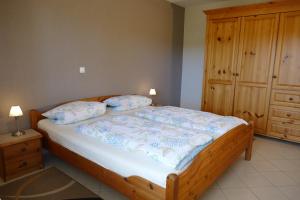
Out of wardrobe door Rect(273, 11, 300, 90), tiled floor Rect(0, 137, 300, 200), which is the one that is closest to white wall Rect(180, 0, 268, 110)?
wardrobe door Rect(273, 11, 300, 90)

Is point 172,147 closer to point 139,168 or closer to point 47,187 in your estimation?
point 139,168

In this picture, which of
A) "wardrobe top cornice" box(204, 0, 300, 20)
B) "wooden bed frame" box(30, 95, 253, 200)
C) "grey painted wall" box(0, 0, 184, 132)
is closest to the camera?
"wooden bed frame" box(30, 95, 253, 200)

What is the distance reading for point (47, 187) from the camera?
2.16 metres

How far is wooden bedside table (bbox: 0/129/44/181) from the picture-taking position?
2.15 meters

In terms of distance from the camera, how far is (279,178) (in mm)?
2463

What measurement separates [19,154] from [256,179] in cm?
262

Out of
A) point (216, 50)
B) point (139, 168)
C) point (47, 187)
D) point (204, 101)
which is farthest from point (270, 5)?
point (47, 187)

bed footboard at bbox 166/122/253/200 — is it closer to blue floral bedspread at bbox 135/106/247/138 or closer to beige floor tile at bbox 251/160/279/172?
blue floral bedspread at bbox 135/106/247/138

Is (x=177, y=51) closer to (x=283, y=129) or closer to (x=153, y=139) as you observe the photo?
(x=283, y=129)

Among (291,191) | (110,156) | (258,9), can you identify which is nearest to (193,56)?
(258,9)

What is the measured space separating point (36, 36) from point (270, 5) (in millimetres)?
3362

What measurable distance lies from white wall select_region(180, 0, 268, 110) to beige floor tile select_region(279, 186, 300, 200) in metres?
2.70

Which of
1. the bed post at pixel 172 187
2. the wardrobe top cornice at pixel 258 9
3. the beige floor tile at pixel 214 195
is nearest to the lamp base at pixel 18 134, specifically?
the bed post at pixel 172 187

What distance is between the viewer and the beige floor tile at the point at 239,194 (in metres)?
2.09
